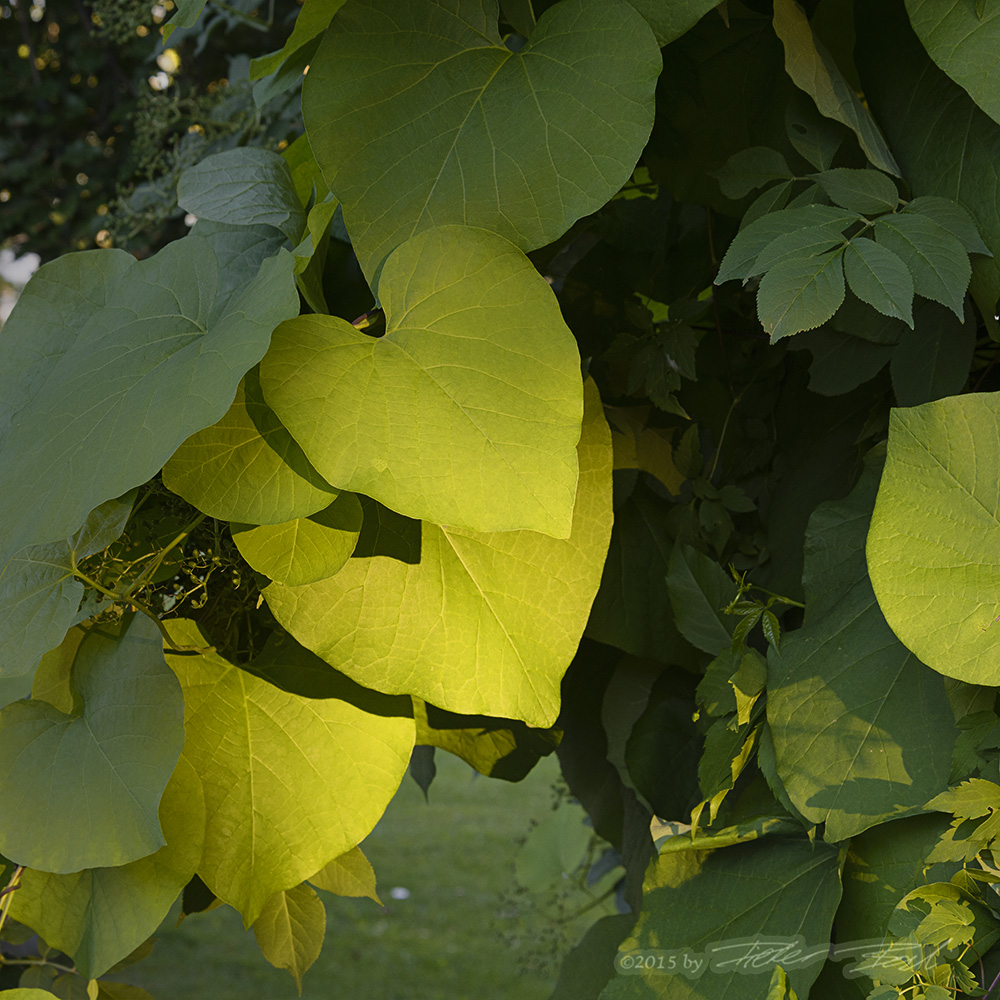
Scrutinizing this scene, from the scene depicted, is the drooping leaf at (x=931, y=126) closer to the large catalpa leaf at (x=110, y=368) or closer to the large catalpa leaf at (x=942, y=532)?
the large catalpa leaf at (x=942, y=532)

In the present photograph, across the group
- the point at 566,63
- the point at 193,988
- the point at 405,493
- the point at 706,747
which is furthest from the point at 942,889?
the point at 193,988

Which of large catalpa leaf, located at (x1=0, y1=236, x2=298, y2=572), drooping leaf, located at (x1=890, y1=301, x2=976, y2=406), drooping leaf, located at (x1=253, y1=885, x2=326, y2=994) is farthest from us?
drooping leaf, located at (x1=253, y1=885, x2=326, y2=994)

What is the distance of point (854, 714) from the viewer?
42 cm

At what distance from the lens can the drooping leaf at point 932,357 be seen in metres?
0.44

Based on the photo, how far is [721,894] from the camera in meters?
0.46

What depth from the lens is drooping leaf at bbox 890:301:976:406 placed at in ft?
1.44

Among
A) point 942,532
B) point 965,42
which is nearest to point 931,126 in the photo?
point 965,42

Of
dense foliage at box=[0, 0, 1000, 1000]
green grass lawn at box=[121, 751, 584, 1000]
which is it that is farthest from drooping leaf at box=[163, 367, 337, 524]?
green grass lawn at box=[121, 751, 584, 1000]

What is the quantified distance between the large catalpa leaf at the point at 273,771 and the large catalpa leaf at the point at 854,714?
0.20 m

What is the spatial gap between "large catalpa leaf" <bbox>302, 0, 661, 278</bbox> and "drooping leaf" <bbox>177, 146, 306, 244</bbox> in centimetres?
8

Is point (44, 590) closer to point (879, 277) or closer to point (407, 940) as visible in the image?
point (879, 277)

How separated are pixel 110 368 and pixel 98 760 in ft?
0.59

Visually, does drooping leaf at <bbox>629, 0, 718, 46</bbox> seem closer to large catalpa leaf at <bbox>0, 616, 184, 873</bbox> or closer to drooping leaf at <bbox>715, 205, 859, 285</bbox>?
drooping leaf at <bbox>715, 205, 859, 285</bbox>

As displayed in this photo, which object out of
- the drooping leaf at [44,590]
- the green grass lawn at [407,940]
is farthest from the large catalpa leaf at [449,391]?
the green grass lawn at [407,940]
